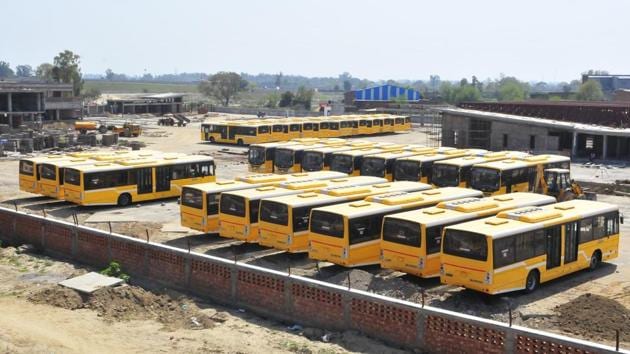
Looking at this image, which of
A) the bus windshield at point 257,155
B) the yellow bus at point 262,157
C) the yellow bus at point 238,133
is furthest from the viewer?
the yellow bus at point 238,133

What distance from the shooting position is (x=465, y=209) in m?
23.9

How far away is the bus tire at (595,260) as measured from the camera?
24.1 meters

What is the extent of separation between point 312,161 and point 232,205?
49.9ft

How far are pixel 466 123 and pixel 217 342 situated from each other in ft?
154

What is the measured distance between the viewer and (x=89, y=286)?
21641 millimetres

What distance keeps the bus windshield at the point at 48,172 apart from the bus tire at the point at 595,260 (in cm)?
2405

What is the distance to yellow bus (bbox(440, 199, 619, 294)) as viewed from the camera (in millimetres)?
20234

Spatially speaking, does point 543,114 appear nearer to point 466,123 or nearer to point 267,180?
point 466,123

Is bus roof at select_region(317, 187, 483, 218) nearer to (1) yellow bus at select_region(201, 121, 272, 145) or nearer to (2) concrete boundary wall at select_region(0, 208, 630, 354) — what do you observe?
(2) concrete boundary wall at select_region(0, 208, 630, 354)

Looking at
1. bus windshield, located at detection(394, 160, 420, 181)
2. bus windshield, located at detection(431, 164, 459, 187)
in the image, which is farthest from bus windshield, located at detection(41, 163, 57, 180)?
bus windshield, located at detection(431, 164, 459, 187)

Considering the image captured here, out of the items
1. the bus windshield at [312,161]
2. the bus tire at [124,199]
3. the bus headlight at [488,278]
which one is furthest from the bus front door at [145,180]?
the bus headlight at [488,278]

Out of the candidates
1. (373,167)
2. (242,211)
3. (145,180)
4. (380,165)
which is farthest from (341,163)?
(242,211)

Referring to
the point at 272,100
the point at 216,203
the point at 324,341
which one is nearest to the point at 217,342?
the point at 324,341

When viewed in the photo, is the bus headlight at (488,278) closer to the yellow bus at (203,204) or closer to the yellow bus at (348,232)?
the yellow bus at (348,232)
